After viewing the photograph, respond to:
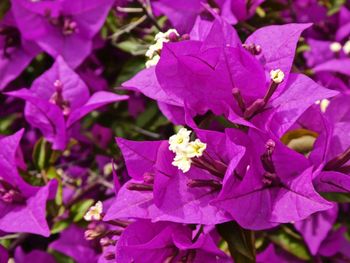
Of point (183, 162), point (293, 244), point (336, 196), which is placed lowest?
point (293, 244)

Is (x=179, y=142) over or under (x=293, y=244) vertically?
over

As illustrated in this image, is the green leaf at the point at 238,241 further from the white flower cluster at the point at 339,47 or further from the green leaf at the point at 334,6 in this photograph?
the green leaf at the point at 334,6

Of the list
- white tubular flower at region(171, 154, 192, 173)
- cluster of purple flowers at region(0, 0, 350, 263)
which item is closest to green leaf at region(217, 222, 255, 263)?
cluster of purple flowers at region(0, 0, 350, 263)

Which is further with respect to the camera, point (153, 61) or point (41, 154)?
point (41, 154)

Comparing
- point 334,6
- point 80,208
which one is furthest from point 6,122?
point 334,6

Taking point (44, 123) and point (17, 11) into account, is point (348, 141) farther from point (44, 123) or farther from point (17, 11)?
point (17, 11)

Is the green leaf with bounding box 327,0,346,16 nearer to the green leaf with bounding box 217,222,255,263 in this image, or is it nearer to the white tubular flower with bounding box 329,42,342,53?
the white tubular flower with bounding box 329,42,342,53

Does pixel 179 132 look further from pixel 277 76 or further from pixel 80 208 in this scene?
pixel 80 208
